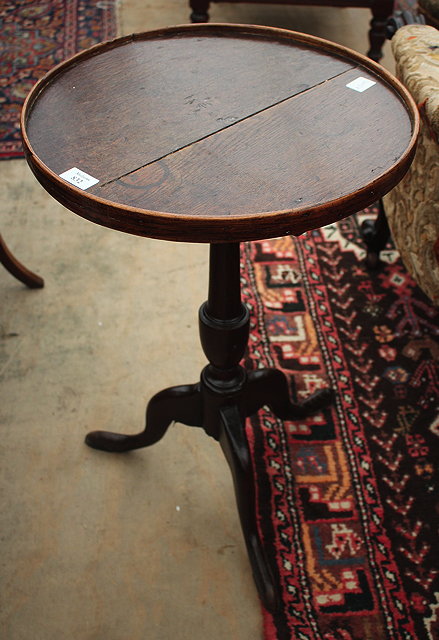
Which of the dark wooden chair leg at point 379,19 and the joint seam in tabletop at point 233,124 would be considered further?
the dark wooden chair leg at point 379,19

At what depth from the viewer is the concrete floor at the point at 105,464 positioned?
3.87ft

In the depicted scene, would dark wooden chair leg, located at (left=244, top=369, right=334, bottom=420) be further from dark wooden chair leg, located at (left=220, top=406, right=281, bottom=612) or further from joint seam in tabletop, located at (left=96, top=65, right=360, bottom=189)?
joint seam in tabletop, located at (left=96, top=65, right=360, bottom=189)

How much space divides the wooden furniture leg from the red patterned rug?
155 cm

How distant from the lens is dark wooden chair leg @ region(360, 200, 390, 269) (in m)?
1.81

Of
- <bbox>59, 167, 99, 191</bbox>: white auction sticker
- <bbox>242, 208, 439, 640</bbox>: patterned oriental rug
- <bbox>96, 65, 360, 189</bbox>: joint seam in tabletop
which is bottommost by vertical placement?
<bbox>242, 208, 439, 640</bbox>: patterned oriental rug

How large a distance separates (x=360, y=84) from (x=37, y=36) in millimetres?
2366

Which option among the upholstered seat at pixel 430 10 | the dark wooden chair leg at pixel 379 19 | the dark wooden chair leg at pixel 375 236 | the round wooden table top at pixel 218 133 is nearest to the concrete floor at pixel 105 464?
the dark wooden chair leg at pixel 375 236

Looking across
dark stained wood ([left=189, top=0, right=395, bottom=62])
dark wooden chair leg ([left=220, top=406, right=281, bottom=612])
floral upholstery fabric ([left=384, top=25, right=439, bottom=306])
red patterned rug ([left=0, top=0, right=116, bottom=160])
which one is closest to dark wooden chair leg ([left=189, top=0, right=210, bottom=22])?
dark stained wood ([left=189, top=0, right=395, bottom=62])

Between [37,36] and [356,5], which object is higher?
[356,5]

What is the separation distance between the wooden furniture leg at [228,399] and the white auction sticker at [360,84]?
35 centimetres

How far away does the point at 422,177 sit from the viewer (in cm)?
138

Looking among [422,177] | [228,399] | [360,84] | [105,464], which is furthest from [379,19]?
[105,464]

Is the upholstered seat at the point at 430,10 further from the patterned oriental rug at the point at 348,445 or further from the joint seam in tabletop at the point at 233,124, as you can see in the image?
the joint seam in tabletop at the point at 233,124

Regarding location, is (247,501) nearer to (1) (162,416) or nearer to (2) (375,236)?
(1) (162,416)
